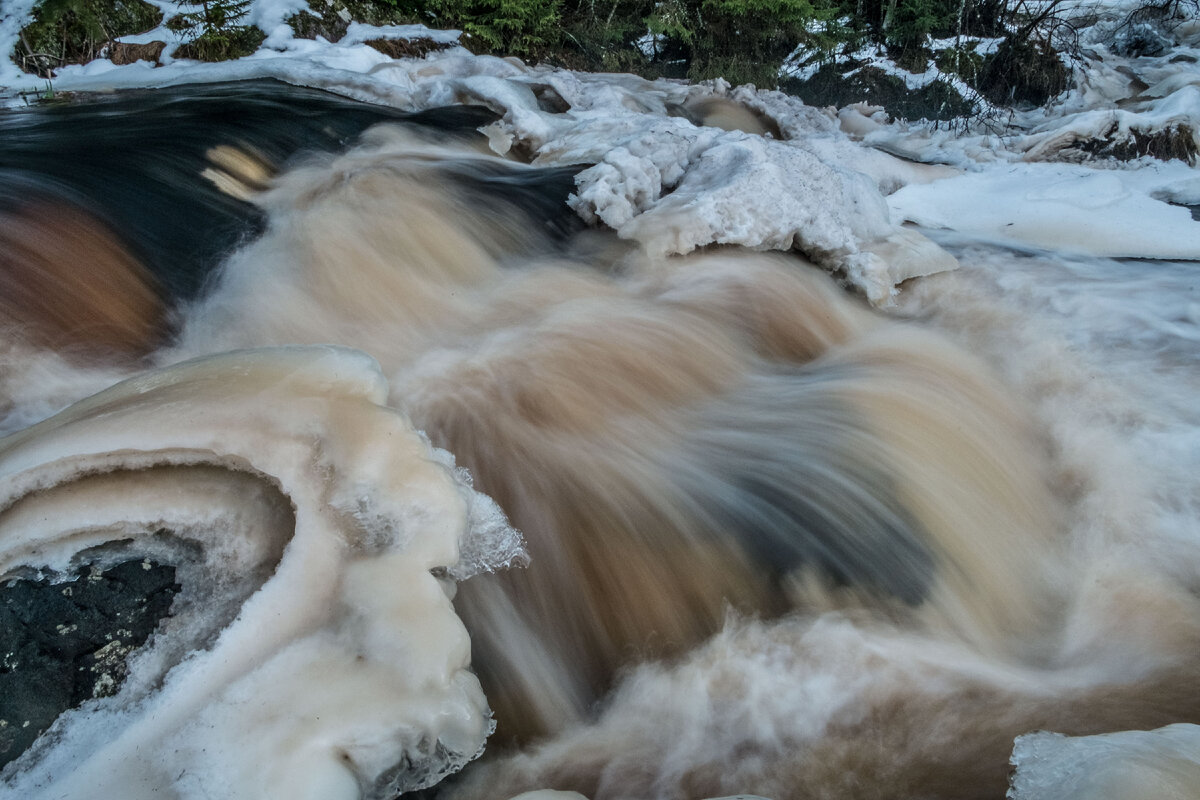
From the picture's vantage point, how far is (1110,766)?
1.33 metres

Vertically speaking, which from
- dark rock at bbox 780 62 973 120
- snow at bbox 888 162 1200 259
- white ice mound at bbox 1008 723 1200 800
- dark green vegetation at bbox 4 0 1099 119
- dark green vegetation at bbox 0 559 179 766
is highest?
dark green vegetation at bbox 4 0 1099 119

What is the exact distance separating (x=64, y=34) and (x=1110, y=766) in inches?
335

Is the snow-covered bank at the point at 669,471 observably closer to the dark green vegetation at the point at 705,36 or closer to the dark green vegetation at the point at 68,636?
the dark green vegetation at the point at 68,636

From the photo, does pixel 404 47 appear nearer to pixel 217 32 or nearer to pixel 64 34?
pixel 217 32

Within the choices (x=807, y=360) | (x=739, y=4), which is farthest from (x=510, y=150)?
(x=739, y=4)

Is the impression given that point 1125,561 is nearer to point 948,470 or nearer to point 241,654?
point 948,470

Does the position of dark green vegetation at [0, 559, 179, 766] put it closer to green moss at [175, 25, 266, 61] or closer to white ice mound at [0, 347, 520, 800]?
white ice mound at [0, 347, 520, 800]

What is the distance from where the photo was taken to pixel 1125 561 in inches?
94.0

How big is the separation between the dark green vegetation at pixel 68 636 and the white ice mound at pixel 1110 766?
6.09ft

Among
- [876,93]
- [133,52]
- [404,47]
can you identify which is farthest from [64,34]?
[876,93]

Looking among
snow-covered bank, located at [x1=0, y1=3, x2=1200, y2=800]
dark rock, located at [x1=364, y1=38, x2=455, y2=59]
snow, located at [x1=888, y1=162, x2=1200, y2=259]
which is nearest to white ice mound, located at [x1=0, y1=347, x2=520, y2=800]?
snow-covered bank, located at [x1=0, y1=3, x2=1200, y2=800]

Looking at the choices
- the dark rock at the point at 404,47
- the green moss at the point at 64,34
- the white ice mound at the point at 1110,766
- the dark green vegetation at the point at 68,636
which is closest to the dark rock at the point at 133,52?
the green moss at the point at 64,34

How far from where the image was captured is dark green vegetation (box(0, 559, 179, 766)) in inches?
56.2

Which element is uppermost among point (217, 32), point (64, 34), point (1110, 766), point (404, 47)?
point (64, 34)
